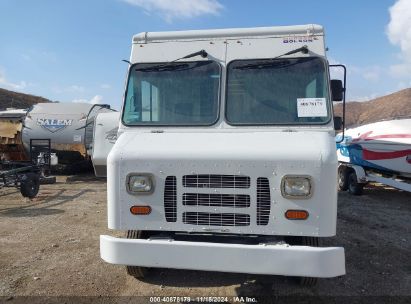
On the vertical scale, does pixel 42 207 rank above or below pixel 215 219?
below

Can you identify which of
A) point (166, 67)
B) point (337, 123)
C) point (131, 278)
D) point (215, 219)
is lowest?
point (131, 278)

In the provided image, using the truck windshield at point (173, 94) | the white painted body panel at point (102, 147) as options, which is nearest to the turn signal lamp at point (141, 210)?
the truck windshield at point (173, 94)

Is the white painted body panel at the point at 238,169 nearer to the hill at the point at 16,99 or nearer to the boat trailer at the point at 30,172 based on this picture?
the boat trailer at the point at 30,172

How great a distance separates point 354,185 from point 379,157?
101 centimetres

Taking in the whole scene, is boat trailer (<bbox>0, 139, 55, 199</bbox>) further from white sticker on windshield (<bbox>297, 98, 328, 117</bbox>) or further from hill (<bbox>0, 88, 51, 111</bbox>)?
hill (<bbox>0, 88, 51, 111</bbox>)

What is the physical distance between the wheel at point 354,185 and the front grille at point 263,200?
776cm

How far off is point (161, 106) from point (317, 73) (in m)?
1.88

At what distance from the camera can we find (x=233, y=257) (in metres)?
3.77

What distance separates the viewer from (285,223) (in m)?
4.00

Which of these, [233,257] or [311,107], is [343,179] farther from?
[233,257]

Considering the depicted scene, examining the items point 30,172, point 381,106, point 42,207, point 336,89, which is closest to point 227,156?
point 336,89

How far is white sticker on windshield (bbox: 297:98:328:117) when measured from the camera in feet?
15.8

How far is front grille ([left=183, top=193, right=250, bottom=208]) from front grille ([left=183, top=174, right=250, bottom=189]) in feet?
0.29

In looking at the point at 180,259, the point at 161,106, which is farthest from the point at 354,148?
the point at 180,259
